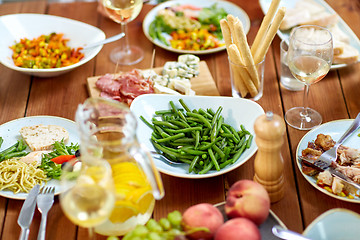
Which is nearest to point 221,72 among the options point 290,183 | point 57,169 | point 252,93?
point 252,93

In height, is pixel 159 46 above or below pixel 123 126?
below

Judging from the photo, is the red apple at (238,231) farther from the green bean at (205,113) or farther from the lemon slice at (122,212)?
the green bean at (205,113)

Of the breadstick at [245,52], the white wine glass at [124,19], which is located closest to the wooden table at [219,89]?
the white wine glass at [124,19]

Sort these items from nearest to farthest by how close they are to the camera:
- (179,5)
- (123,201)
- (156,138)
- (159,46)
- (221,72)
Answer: (123,201) → (156,138) → (221,72) → (159,46) → (179,5)

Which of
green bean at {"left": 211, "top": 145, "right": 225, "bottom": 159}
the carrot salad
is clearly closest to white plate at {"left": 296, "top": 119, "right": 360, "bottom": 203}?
green bean at {"left": 211, "top": 145, "right": 225, "bottom": 159}

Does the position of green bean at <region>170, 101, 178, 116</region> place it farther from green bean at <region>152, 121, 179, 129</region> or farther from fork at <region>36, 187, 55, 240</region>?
fork at <region>36, 187, 55, 240</region>

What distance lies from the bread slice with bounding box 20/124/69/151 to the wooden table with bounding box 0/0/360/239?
0.53 ft

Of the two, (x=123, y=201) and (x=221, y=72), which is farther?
(x=221, y=72)

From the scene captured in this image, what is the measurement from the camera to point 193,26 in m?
2.28

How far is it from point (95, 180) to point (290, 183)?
693 millimetres

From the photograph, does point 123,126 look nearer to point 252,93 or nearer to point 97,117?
point 97,117

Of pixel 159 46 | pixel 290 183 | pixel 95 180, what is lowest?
pixel 159 46

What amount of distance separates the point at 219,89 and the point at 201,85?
0.26 ft

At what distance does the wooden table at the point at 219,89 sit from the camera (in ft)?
4.51
